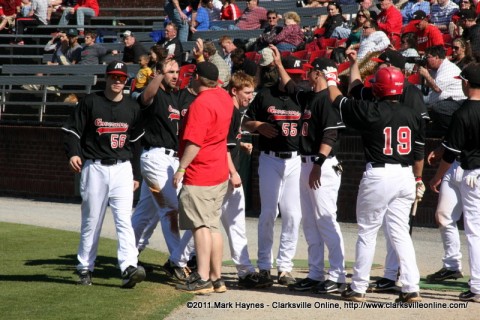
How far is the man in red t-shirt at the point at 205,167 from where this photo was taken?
8.41 m

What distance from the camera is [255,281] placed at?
908 cm

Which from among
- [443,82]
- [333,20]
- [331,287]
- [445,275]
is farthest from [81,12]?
[331,287]

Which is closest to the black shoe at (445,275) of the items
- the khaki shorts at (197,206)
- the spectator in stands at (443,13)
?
the khaki shorts at (197,206)

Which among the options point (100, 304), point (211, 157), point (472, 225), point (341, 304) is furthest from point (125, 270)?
point (472, 225)

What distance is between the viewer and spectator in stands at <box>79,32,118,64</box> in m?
20.6

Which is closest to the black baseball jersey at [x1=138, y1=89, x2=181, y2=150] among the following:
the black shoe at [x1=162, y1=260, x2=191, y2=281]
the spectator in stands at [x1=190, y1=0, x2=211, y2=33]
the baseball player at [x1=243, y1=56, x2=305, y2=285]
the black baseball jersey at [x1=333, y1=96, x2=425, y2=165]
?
the baseball player at [x1=243, y1=56, x2=305, y2=285]

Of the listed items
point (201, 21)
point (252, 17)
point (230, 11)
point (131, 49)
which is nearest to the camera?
point (131, 49)

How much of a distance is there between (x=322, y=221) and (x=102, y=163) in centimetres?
218

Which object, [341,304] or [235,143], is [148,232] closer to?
[235,143]

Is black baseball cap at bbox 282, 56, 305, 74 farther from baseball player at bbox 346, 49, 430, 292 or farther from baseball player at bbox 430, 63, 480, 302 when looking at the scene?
baseball player at bbox 430, 63, 480, 302

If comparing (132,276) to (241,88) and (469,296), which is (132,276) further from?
(469,296)

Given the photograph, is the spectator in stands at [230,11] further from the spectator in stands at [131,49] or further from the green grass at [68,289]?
the green grass at [68,289]

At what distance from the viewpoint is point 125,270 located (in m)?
8.77

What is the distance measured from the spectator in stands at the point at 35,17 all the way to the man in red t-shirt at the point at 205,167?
16.0 metres
